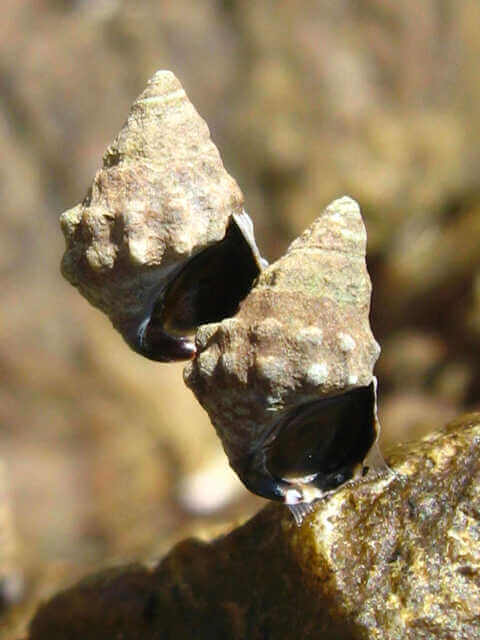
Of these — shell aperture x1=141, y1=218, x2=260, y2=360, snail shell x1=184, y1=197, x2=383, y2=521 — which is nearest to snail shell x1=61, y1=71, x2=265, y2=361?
shell aperture x1=141, y1=218, x2=260, y2=360

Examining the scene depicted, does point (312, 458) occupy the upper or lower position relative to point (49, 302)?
upper

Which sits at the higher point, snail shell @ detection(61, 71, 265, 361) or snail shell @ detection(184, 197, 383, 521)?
snail shell @ detection(61, 71, 265, 361)

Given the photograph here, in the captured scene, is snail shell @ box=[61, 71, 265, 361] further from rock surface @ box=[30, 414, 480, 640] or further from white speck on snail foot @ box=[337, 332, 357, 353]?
rock surface @ box=[30, 414, 480, 640]

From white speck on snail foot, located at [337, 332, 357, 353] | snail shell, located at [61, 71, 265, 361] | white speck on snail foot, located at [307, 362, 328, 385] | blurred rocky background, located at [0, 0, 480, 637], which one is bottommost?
blurred rocky background, located at [0, 0, 480, 637]

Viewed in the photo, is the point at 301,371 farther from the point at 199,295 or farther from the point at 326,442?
the point at 199,295

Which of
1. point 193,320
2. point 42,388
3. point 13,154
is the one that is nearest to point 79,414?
point 42,388

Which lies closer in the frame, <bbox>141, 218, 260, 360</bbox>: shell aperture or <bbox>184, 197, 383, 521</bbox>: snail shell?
<bbox>184, 197, 383, 521</bbox>: snail shell

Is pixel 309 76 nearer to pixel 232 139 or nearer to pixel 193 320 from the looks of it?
pixel 232 139

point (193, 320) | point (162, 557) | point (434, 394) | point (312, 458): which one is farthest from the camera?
point (434, 394)
